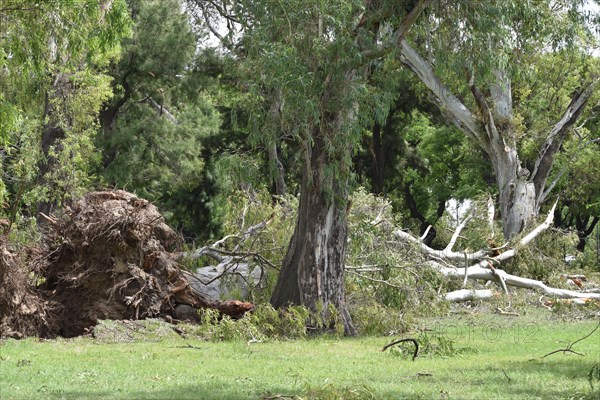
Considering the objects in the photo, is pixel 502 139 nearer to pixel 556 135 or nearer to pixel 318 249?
pixel 556 135

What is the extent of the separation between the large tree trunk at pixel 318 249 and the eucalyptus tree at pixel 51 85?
413 centimetres

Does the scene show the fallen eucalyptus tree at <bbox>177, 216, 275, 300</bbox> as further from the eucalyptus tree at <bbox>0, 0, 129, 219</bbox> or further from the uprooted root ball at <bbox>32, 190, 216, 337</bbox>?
the eucalyptus tree at <bbox>0, 0, 129, 219</bbox>

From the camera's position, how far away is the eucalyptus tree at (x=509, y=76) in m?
17.3

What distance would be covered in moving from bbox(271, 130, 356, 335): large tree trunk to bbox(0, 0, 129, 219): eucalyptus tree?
163 inches

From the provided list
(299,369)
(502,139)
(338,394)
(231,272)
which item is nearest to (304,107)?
(231,272)

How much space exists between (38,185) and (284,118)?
14.0 metres

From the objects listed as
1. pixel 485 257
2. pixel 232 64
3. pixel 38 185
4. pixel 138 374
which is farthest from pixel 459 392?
pixel 38 185

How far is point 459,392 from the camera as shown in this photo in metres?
9.75

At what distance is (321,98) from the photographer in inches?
635

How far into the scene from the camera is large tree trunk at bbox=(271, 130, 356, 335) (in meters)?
16.5

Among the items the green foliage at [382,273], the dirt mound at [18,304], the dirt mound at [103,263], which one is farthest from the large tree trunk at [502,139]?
the dirt mound at [18,304]

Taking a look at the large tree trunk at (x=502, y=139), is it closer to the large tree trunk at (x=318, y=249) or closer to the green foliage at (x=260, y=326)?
the large tree trunk at (x=318, y=249)

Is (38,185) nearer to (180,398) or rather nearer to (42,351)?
(42,351)

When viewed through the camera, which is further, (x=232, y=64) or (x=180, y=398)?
(x=232, y=64)
